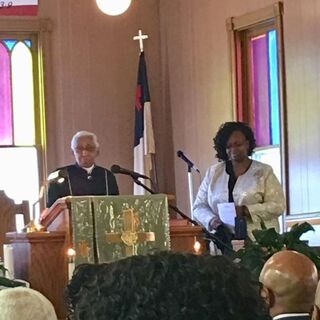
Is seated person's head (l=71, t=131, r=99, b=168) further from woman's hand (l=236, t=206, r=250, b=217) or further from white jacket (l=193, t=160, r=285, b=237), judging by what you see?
woman's hand (l=236, t=206, r=250, b=217)

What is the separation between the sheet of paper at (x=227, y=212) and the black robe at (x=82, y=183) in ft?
3.54

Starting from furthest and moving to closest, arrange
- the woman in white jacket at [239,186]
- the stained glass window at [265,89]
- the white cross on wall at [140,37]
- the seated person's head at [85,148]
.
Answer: the white cross on wall at [140,37] < the stained glass window at [265,89] < the seated person's head at [85,148] < the woman in white jacket at [239,186]

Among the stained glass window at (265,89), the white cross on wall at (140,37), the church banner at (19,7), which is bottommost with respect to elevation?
the stained glass window at (265,89)

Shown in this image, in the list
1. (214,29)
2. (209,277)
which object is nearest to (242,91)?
(214,29)

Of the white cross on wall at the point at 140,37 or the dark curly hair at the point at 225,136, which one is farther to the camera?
the white cross on wall at the point at 140,37

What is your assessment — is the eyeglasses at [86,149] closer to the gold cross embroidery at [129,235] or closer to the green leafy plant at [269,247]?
the gold cross embroidery at [129,235]

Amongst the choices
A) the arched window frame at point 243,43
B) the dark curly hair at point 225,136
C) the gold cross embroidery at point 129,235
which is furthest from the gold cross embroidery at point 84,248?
the arched window frame at point 243,43

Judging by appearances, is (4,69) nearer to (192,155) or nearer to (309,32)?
(192,155)

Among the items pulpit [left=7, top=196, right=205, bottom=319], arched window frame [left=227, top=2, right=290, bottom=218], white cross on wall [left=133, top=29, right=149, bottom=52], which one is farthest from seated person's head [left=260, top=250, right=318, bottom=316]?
white cross on wall [left=133, top=29, right=149, bottom=52]

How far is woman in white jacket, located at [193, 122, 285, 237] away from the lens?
18.7ft

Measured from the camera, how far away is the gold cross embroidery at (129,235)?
5.16 metres

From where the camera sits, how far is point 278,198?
5.75 m

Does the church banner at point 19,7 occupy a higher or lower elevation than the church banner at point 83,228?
higher

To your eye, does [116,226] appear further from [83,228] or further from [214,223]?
[214,223]
